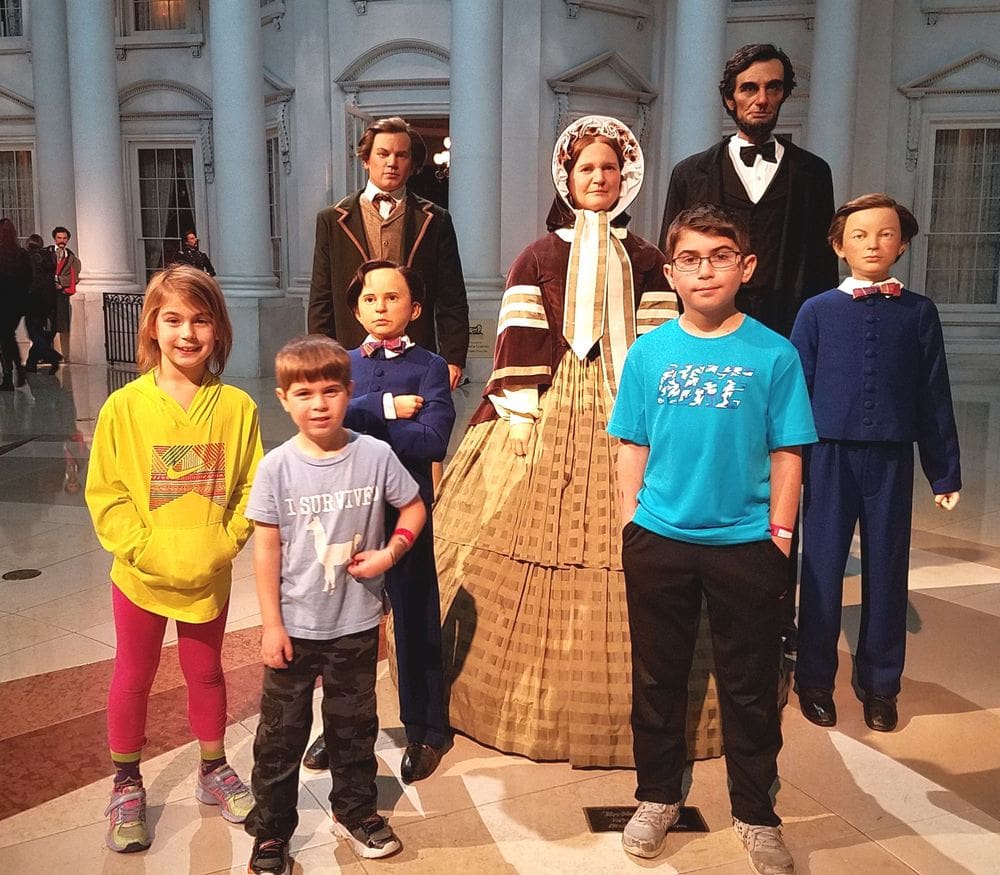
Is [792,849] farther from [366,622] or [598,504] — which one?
[366,622]

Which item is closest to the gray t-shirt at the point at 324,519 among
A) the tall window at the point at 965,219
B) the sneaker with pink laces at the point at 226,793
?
the sneaker with pink laces at the point at 226,793

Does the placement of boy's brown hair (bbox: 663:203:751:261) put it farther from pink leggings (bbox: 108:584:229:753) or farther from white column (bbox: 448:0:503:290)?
white column (bbox: 448:0:503:290)

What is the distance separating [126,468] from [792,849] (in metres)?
1.95

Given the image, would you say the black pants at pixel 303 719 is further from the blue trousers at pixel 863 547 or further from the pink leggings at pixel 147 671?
the blue trousers at pixel 863 547

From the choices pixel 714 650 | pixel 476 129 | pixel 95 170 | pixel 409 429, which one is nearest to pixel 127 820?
pixel 409 429

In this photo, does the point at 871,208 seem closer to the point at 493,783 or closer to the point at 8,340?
the point at 493,783

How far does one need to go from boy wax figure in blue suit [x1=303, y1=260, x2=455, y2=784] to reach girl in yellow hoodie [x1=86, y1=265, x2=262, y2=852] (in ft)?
1.10

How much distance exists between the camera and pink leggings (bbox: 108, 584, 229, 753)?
2.61m

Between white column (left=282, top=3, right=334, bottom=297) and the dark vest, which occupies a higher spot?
white column (left=282, top=3, right=334, bottom=297)

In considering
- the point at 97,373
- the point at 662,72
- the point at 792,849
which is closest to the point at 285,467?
the point at 792,849

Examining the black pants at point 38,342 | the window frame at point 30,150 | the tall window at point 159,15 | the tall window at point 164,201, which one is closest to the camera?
the black pants at point 38,342

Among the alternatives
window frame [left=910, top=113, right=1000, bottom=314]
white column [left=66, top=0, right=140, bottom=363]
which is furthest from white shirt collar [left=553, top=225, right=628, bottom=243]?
window frame [left=910, top=113, right=1000, bottom=314]

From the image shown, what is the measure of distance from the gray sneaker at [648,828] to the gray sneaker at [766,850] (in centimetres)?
19

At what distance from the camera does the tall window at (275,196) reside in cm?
1460
